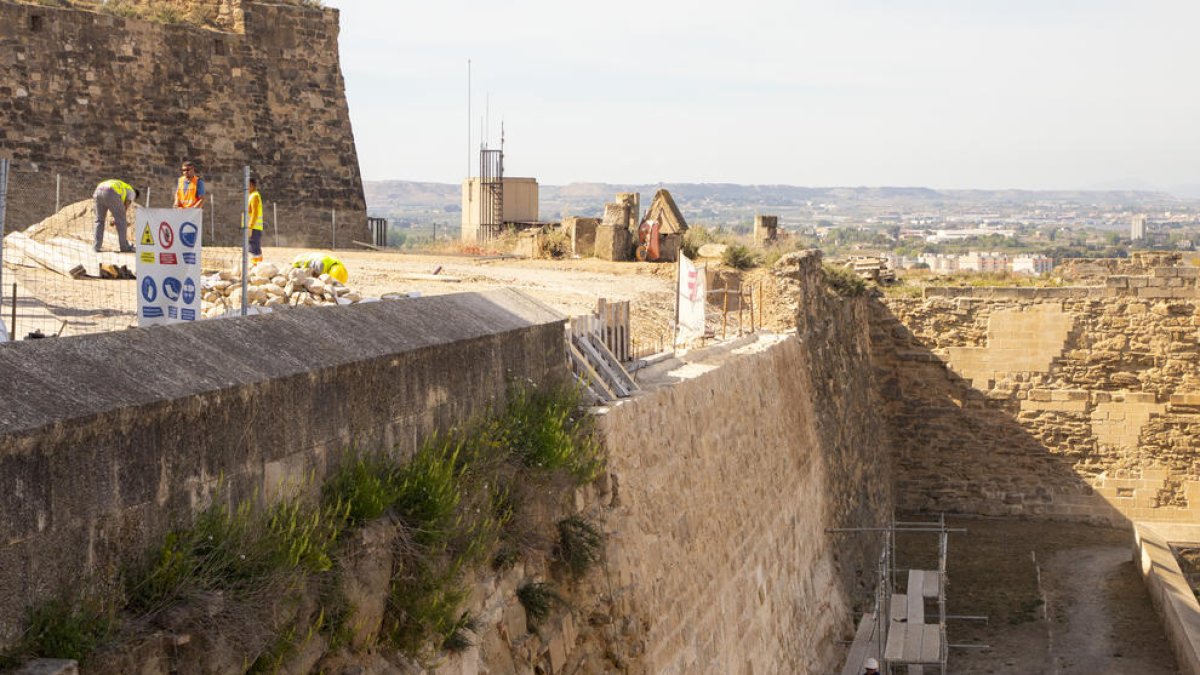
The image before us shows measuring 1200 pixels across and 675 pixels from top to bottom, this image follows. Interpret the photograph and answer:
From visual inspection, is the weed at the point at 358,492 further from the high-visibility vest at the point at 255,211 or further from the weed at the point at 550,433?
the high-visibility vest at the point at 255,211

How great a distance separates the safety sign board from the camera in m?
7.46

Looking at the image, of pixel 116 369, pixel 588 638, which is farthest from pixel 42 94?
pixel 116 369

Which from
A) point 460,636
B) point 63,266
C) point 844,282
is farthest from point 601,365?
point 844,282

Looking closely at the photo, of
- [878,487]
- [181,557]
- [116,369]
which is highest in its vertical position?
[116,369]

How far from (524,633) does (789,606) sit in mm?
6800

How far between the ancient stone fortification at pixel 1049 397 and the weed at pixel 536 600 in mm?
16730

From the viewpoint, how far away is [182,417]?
5160 millimetres

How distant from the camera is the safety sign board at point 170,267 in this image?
7465mm

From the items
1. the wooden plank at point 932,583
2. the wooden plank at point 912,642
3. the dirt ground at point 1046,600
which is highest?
the wooden plank at point 932,583

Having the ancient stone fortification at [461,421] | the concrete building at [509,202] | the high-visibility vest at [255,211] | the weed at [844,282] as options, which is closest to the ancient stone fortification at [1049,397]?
the weed at [844,282]

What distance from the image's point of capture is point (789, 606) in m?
14.1

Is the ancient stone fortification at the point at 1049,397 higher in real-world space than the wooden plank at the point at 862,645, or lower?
higher

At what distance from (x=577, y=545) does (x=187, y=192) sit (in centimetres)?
581

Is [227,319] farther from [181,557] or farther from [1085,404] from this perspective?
[1085,404]
